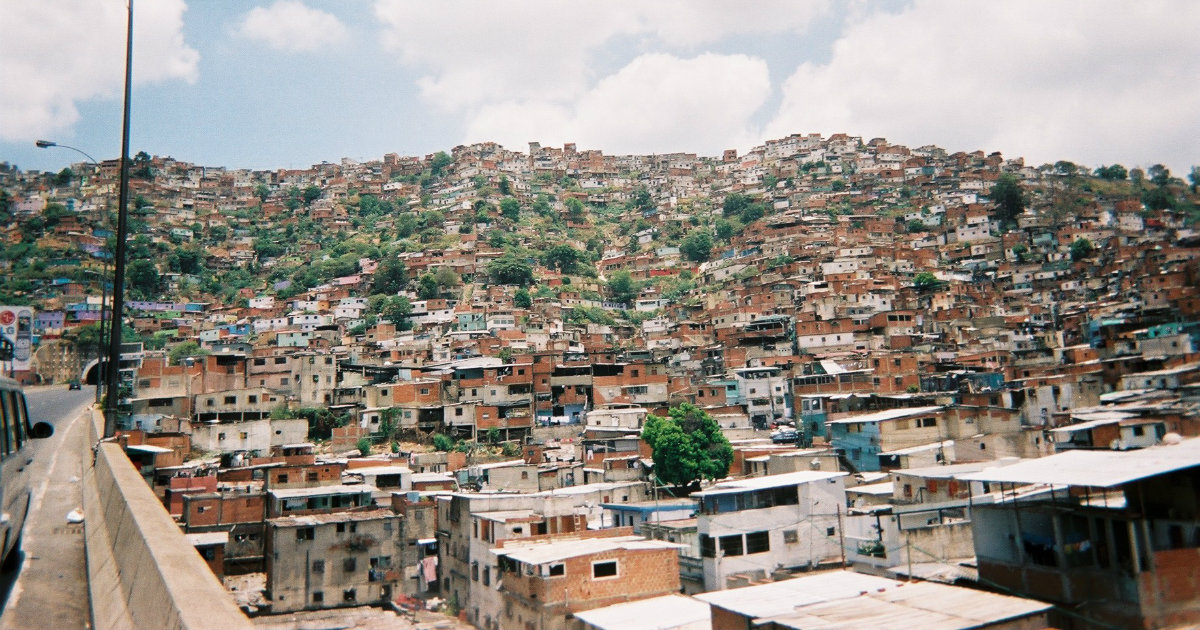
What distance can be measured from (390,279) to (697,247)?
99.6 ft

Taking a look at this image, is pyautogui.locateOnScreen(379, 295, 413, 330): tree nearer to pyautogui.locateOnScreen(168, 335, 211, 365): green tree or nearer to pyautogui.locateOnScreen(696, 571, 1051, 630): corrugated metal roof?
pyautogui.locateOnScreen(168, 335, 211, 365): green tree

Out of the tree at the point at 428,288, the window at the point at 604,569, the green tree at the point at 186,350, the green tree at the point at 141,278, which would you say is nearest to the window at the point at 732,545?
the window at the point at 604,569

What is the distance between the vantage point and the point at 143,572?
548cm

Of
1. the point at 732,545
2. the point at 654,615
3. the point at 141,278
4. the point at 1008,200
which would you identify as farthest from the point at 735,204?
the point at 654,615

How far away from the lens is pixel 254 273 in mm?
81938

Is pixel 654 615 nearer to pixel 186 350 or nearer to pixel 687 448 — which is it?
pixel 687 448

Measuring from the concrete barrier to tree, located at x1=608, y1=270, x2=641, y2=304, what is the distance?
60654 mm

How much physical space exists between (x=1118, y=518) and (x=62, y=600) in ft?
37.6

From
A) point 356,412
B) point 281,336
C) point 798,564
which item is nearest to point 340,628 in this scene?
point 798,564

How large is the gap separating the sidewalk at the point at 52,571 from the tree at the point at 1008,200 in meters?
71.2

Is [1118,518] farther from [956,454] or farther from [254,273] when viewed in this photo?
[254,273]

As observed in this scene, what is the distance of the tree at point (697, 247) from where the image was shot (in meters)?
77.7

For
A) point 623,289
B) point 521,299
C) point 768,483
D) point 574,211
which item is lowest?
point 768,483

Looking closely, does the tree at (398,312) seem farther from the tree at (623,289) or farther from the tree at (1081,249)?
the tree at (1081,249)
